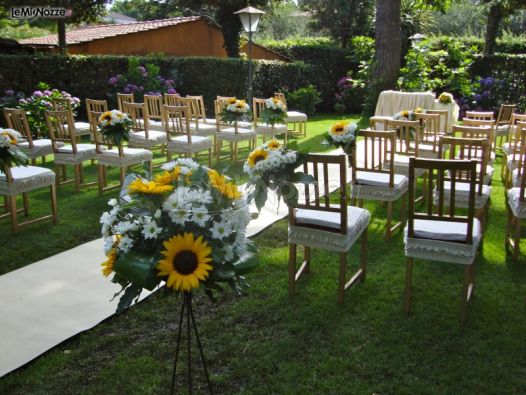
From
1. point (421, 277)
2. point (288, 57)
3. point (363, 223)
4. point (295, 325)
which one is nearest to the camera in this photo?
point (295, 325)

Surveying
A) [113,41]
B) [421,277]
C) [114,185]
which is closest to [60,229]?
[114,185]

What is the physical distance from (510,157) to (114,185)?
462 cm

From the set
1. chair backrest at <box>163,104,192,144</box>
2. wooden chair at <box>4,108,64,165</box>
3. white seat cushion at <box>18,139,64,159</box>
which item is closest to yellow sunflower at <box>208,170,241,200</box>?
wooden chair at <box>4,108,64,165</box>

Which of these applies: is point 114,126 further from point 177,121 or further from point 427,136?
point 427,136

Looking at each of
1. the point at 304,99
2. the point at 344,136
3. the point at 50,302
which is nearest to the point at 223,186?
the point at 50,302

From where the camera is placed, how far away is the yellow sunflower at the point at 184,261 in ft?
5.63

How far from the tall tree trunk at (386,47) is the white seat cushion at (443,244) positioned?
1060 centimetres

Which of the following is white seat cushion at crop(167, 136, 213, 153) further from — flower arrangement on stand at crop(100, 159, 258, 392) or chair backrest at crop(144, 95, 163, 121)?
flower arrangement on stand at crop(100, 159, 258, 392)

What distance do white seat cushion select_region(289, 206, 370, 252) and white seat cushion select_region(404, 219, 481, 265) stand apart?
373mm

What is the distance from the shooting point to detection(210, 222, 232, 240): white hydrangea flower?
176 centimetres

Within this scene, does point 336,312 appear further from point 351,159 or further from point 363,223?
point 351,159

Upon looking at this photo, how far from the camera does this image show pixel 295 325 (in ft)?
10.6

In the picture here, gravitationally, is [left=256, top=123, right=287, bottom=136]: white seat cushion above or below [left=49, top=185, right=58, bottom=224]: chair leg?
above

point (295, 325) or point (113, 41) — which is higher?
point (113, 41)
